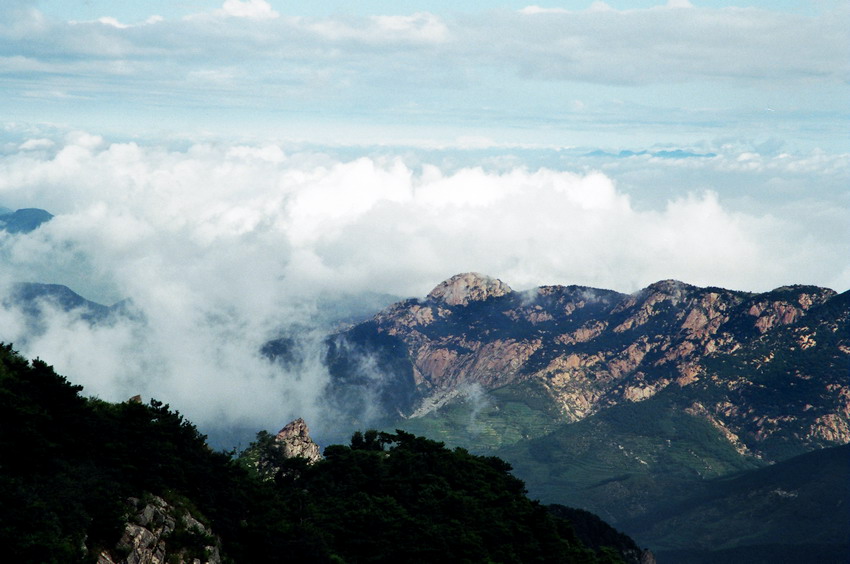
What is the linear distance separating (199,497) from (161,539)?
55.4 ft

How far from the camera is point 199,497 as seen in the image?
11119cm

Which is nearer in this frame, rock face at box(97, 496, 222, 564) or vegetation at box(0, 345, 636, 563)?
vegetation at box(0, 345, 636, 563)

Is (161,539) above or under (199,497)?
above

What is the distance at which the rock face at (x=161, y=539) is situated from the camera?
8988 cm

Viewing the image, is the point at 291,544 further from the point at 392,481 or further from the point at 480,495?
the point at 480,495

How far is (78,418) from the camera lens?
10800cm

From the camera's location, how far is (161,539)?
9431cm

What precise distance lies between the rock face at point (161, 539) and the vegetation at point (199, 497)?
0.71 meters

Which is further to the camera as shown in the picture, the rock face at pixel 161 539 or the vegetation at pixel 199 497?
the rock face at pixel 161 539

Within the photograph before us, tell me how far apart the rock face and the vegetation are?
715 mm

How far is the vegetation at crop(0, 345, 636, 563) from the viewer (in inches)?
3438

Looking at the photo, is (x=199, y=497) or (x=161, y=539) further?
(x=199, y=497)

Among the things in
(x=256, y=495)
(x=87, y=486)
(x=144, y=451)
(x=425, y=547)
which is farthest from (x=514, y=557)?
(x=87, y=486)

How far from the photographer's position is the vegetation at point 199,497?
3438 inches
